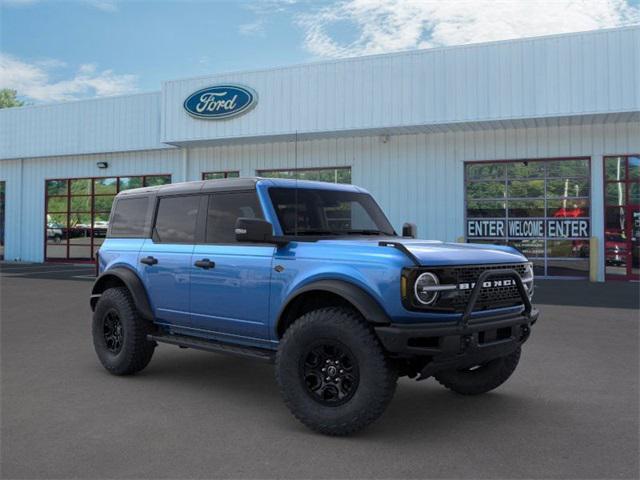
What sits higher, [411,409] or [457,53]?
[457,53]

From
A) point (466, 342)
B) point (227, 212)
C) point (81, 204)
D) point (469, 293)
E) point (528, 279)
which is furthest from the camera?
point (81, 204)

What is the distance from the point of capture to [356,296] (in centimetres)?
431

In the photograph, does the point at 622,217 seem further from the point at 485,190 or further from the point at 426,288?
the point at 426,288

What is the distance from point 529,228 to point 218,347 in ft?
49.2

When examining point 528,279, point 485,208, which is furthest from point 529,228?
point 528,279

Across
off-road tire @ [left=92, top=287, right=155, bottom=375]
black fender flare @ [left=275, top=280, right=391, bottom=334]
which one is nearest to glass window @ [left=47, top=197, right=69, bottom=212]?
off-road tire @ [left=92, top=287, right=155, bottom=375]

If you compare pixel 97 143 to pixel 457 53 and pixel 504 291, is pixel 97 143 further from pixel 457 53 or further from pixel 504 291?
pixel 504 291

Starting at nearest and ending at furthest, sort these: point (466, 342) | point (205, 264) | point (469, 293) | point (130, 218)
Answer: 1. point (466, 342)
2. point (469, 293)
3. point (205, 264)
4. point (130, 218)

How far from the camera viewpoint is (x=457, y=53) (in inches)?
680

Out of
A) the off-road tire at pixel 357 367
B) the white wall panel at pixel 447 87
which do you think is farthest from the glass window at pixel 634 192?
the off-road tire at pixel 357 367

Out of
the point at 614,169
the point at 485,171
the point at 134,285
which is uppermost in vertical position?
the point at 485,171

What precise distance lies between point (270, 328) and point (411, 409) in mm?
1360

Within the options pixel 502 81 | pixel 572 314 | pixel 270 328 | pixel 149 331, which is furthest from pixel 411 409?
pixel 502 81

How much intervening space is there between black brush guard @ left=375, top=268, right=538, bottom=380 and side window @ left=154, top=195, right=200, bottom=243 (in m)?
2.48
